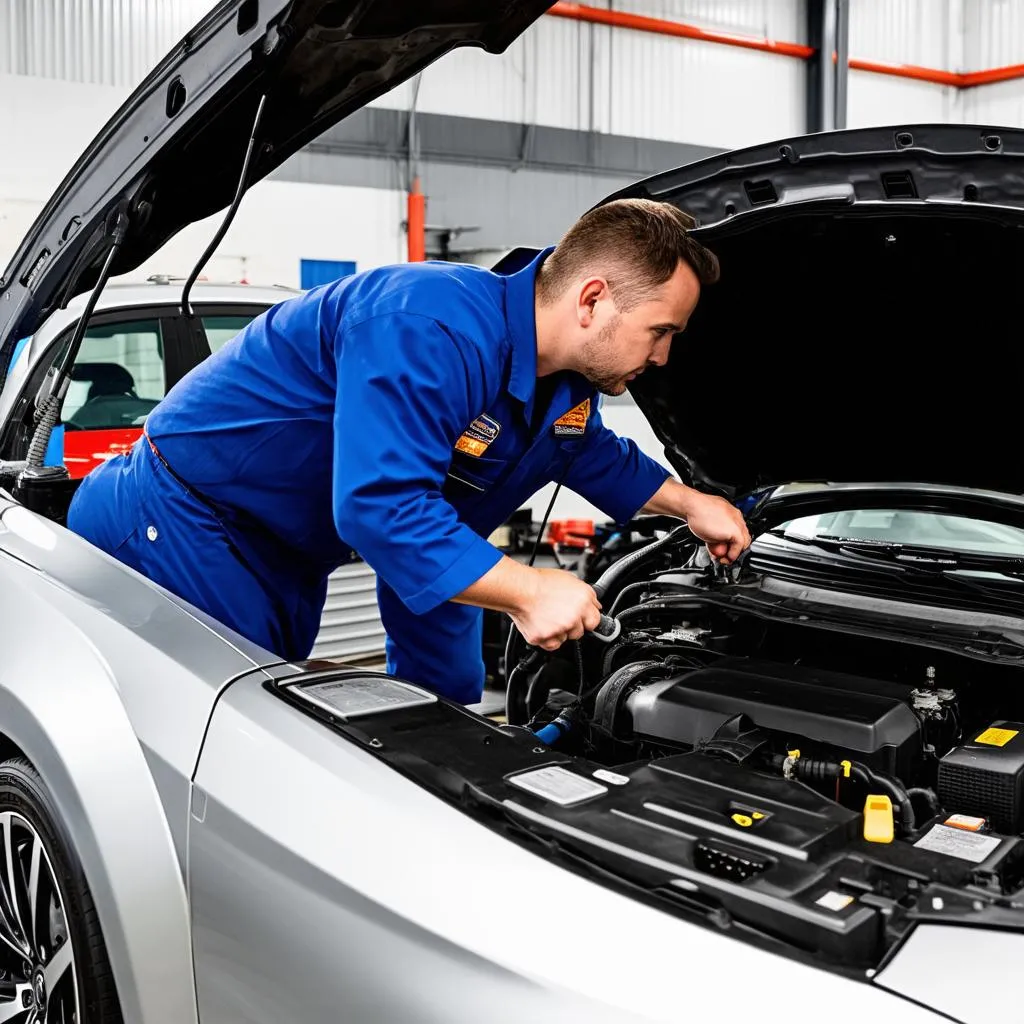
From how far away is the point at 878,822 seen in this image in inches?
58.7

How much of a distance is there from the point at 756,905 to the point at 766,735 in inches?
28.5

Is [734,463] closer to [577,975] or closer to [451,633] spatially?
[451,633]

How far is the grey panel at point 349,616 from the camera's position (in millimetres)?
4727

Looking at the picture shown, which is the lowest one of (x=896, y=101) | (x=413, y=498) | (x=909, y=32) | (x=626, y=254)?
(x=413, y=498)

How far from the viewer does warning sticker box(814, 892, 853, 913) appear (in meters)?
1.22

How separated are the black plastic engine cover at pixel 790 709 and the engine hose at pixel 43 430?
1.27 meters

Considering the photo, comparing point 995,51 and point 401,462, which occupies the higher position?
point 995,51

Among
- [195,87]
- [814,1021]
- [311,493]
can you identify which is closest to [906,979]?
[814,1021]

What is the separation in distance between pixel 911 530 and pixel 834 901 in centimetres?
182

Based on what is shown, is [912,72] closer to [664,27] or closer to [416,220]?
[664,27]

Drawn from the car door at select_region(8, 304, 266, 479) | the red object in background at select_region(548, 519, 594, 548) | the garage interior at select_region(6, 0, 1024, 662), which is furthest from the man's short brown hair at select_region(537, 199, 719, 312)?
the garage interior at select_region(6, 0, 1024, 662)

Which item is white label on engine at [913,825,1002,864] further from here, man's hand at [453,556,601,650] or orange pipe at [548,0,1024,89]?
orange pipe at [548,0,1024,89]

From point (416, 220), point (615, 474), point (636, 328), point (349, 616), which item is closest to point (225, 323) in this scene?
point (349, 616)

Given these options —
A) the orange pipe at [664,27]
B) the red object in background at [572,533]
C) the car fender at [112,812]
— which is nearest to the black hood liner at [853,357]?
the car fender at [112,812]
